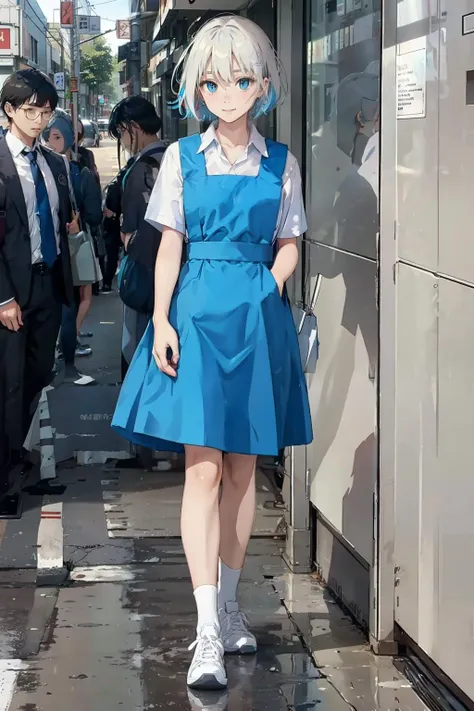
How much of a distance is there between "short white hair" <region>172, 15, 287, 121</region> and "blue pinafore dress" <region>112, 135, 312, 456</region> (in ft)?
0.69

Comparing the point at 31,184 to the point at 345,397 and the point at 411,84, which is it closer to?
the point at 345,397

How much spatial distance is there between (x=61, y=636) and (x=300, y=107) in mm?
2134

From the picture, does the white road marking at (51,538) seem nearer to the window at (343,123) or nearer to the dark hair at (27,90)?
the window at (343,123)

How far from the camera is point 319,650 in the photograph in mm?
3732

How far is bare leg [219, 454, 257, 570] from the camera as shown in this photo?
3646 millimetres

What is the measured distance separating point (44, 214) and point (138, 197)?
547 millimetres

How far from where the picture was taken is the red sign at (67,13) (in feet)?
114

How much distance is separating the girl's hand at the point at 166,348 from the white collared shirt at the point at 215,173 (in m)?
0.31

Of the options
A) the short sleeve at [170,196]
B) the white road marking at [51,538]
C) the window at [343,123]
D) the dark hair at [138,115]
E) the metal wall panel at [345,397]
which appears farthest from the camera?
the dark hair at [138,115]

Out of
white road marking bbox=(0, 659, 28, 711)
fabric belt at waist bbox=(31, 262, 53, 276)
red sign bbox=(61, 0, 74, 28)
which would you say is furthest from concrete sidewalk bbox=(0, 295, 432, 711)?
red sign bbox=(61, 0, 74, 28)

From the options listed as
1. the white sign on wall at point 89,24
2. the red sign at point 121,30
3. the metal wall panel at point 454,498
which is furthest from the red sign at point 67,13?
the metal wall panel at point 454,498

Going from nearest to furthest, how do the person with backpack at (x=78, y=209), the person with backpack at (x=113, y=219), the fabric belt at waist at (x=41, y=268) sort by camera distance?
1. the fabric belt at waist at (x=41, y=268)
2. the person with backpack at (x=113, y=219)
3. the person with backpack at (x=78, y=209)

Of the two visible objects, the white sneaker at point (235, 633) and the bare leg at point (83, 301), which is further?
the bare leg at point (83, 301)

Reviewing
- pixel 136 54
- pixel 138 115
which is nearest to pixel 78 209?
pixel 138 115
